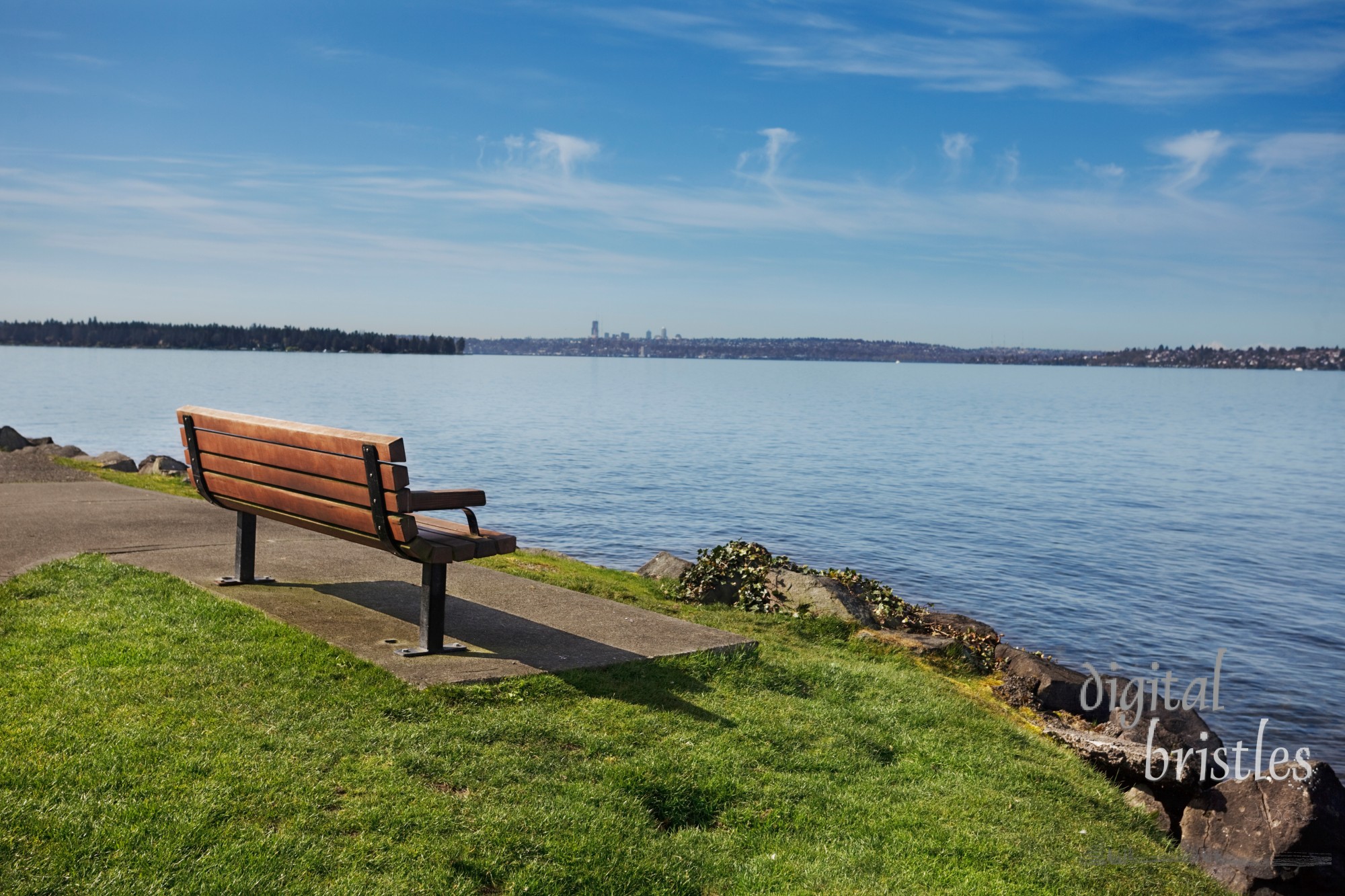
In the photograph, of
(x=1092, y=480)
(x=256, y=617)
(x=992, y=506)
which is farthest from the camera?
(x=1092, y=480)

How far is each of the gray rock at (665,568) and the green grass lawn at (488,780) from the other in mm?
5869

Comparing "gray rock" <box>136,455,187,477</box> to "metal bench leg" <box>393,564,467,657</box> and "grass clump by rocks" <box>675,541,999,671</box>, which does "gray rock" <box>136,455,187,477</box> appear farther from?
"metal bench leg" <box>393,564,467,657</box>

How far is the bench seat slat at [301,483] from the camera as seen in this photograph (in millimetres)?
Result: 6191

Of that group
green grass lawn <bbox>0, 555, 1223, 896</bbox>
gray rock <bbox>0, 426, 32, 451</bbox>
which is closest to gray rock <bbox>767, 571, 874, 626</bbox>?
green grass lawn <bbox>0, 555, 1223, 896</bbox>

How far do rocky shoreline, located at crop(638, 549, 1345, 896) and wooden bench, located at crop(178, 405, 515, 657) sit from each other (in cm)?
432

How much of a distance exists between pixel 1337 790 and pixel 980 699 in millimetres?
2698

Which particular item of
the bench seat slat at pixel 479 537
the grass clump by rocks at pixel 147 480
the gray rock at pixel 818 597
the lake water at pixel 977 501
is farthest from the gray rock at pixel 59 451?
the bench seat slat at pixel 479 537

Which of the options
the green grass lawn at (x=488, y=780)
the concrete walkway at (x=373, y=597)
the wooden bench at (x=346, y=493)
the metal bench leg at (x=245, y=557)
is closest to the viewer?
the green grass lawn at (x=488, y=780)

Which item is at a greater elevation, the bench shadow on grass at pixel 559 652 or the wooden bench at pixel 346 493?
the wooden bench at pixel 346 493

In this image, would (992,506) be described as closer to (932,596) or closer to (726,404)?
(932,596)

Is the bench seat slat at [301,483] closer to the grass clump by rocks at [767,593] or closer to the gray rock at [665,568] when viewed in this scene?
the grass clump by rocks at [767,593]

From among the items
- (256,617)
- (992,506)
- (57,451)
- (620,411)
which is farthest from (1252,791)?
(620,411)

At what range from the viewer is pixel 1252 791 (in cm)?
697

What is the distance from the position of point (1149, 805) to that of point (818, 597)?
4626 millimetres
